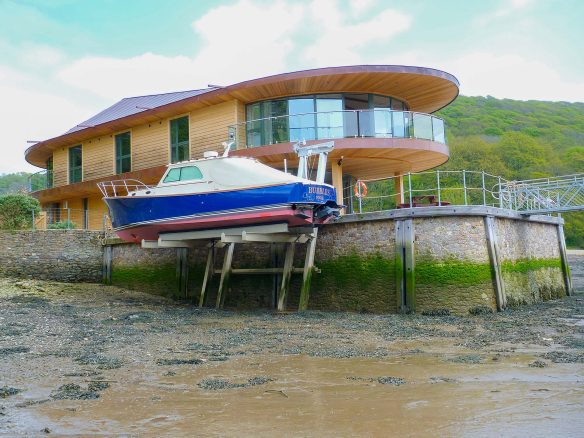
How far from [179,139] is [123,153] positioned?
3418mm

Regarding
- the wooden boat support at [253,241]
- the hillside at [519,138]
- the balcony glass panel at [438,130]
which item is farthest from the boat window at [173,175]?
the hillside at [519,138]

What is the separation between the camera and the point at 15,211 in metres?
21.7

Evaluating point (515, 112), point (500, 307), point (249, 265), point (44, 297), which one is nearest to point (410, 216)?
point (500, 307)

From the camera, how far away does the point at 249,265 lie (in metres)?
17.3

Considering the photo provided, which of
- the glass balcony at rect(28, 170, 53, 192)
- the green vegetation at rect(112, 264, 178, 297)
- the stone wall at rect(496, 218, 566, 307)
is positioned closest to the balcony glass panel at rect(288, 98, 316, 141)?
the green vegetation at rect(112, 264, 178, 297)

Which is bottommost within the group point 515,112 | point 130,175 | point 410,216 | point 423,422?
point 423,422

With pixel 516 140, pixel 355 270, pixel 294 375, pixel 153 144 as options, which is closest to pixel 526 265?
pixel 355 270

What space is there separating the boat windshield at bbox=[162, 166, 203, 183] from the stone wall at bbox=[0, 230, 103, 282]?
6.99 meters

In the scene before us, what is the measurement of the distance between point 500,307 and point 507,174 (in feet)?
131

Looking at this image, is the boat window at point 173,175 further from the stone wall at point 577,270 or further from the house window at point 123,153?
the stone wall at point 577,270

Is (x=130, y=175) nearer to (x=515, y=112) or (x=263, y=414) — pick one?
(x=263, y=414)

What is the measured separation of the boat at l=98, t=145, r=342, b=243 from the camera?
45.8 ft

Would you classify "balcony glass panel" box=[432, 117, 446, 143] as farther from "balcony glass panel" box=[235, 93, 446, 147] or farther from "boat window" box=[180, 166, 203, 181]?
"boat window" box=[180, 166, 203, 181]

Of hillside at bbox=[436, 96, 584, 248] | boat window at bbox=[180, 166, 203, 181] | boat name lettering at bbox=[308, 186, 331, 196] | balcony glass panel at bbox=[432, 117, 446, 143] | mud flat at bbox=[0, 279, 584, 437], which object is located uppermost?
hillside at bbox=[436, 96, 584, 248]
